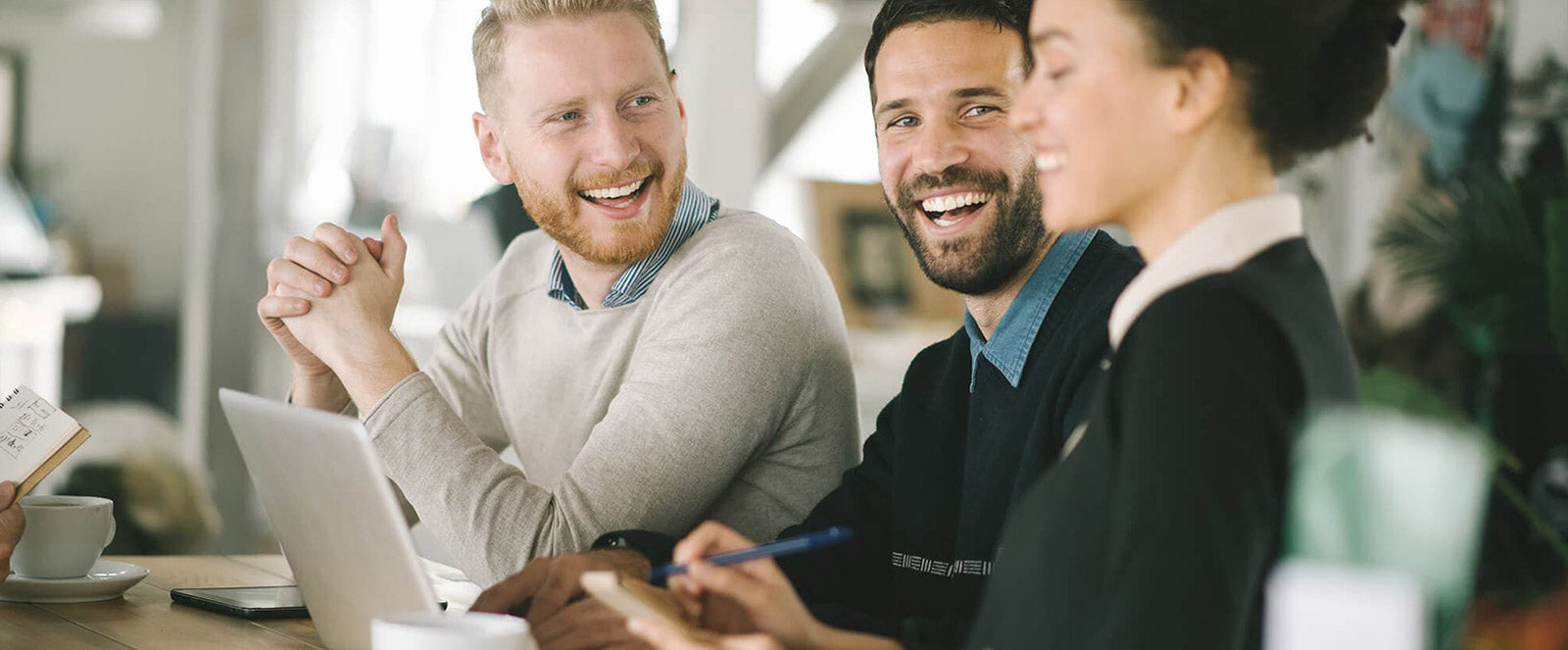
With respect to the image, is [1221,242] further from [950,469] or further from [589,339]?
[589,339]

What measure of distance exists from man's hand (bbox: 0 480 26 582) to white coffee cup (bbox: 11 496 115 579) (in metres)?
0.07

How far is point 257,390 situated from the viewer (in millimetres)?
4980

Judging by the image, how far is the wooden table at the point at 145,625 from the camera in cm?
132

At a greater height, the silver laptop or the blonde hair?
the blonde hair

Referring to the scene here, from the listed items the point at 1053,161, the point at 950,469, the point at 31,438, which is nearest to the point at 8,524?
the point at 31,438

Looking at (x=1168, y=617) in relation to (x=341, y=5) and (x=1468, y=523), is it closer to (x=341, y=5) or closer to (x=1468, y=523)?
(x=1468, y=523)

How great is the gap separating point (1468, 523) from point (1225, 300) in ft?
0.60

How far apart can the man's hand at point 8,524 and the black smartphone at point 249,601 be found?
0.15m

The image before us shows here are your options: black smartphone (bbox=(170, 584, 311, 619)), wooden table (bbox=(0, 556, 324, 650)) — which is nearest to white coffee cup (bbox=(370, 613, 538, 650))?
wooden table (bbox=(0, 556, 324, 650))

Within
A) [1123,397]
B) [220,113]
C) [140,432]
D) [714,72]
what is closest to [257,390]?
[140,432]

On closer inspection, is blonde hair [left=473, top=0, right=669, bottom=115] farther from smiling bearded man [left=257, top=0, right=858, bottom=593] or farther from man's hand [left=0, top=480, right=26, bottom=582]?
man's hand [left=0, top=480, right=26, bottom=582]

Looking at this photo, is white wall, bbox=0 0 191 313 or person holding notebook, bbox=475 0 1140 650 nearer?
person holding notebook, bbox=475 0 1140 650

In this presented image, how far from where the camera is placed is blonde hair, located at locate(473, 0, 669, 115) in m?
1.75

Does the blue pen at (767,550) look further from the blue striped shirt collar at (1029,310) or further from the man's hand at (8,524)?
the man's hand at (8,524)
